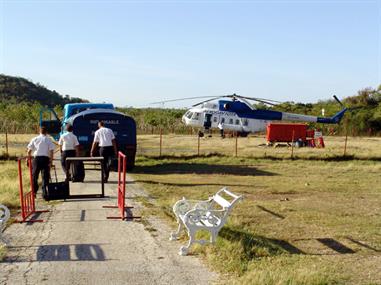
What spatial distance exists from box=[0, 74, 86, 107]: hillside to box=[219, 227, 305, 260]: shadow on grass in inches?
3779

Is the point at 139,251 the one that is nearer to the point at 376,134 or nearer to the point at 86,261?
the point at 86,261

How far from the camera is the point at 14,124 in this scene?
48094 millimetres

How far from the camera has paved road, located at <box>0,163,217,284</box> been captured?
6496 millimetres

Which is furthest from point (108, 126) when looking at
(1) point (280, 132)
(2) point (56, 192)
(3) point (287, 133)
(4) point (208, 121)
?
(4) point (208, 121)

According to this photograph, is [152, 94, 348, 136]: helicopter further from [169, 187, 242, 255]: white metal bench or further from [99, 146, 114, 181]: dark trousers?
[169, 187, 242, 255]: white metal bench

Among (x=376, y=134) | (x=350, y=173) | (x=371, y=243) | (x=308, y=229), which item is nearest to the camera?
(x=371, y=243)

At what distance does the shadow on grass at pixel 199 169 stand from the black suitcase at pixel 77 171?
518cm

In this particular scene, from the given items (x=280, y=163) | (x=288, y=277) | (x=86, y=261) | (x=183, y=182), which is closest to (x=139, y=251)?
(x=86, y=261)

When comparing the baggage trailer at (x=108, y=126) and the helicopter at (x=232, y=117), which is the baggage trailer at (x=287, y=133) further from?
the baggage trailer at (x=108, y=126)

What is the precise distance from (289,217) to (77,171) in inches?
226

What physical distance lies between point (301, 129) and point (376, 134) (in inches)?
850

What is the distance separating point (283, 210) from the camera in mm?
11664

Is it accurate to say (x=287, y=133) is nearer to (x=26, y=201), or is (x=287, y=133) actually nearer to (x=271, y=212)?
(x=271, y=212)

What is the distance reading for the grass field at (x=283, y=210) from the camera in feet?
23.0
